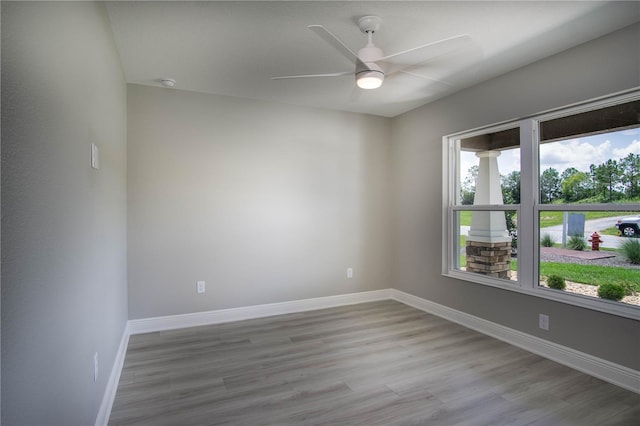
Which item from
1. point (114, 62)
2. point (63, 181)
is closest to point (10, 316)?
point (63, 181)

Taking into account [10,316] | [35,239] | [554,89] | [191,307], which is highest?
[554,89]

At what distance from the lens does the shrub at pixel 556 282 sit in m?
2.87

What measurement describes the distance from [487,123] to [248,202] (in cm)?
270

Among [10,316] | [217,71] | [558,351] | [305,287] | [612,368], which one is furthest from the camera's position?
[305,287]

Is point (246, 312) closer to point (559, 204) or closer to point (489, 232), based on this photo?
point (489, 232)

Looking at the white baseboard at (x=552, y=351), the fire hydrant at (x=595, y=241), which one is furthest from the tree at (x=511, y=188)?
the white baseboard at (x=552, y=351)

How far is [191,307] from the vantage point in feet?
12.1

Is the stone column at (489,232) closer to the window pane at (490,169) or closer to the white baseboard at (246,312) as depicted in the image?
the window pane at (490,169)

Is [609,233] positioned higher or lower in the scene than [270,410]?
higher

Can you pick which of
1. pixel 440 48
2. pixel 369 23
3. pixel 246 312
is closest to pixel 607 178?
pixel 440 48

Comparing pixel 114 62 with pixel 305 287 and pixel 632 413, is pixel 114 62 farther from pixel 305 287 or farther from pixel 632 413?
pixel 632 413

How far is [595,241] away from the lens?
2.67m

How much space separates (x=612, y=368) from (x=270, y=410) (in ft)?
8.14

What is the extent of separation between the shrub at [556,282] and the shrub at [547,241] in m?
0.28
